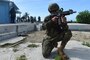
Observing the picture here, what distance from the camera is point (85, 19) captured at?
69.4 ft

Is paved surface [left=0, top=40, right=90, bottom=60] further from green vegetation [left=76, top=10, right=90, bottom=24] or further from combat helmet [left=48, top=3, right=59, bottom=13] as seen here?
green vegetation [left=76, top=10, right=90, bottom=24]

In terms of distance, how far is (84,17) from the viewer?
2070 centimetres

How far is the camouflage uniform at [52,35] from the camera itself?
6410 mm

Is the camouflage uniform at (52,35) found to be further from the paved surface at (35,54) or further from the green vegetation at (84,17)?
the green vegetation at (84,17)

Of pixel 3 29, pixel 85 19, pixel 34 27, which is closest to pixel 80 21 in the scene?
pixel 85 19

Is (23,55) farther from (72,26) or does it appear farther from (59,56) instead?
(72,26)

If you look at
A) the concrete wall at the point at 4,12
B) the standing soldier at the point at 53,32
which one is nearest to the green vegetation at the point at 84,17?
the concrete wall at the point at 4,12

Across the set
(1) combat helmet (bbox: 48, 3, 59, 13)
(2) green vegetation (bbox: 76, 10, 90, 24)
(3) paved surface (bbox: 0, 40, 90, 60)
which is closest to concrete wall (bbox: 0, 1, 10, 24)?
(2) green vegetation (bbox: 76, 10, 90, 24)

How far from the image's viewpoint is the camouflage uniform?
6410 millimetres

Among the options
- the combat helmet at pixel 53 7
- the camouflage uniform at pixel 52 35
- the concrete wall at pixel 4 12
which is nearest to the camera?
the camouflage uniform at pixel 52 35

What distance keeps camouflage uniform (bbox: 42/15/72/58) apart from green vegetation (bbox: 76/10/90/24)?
1370 centimetres

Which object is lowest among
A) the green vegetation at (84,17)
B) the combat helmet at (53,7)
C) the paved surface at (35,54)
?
the paved surface at (35,54)

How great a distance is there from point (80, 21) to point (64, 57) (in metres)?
16.0

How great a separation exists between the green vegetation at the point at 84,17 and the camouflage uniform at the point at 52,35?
13701mm
